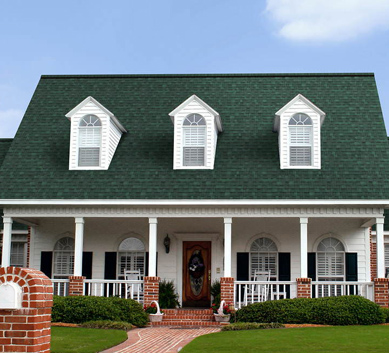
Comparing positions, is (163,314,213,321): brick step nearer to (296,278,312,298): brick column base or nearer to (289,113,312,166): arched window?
(296,278,312,298): brick column base

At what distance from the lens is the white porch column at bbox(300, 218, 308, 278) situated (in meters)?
18.8

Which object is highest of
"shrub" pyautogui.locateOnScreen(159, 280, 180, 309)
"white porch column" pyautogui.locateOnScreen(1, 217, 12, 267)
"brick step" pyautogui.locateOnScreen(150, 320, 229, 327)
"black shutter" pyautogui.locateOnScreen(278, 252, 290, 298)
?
"white porch column" pyautogui.locateOnScreen(1, 217, 12, 267)

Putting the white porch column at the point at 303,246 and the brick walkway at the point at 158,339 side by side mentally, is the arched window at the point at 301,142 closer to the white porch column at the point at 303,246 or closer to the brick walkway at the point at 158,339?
the white porch column at the point at 303,246

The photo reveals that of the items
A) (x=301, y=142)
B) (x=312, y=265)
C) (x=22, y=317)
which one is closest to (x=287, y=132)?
(x=301, y=142)

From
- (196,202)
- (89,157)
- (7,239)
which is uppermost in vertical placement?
Answer: (89,157)

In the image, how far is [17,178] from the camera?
66.4 feet

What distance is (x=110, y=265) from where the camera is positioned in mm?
21000

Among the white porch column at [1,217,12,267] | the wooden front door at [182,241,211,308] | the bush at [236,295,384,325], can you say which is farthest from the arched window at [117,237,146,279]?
the bush at [236,295,384,325]

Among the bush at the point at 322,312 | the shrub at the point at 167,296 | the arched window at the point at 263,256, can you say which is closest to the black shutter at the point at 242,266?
the arched window at the point at 263,256

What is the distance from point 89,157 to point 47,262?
3.95 meters

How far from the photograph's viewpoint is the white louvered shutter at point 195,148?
20.6 meters

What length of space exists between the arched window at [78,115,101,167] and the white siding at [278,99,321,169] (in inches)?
236

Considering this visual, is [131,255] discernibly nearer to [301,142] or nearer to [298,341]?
[301,142]

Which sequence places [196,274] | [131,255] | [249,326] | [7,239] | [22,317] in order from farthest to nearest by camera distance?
[131,255] < [196,274] < [7,239] < [249,326] < [22,317]
